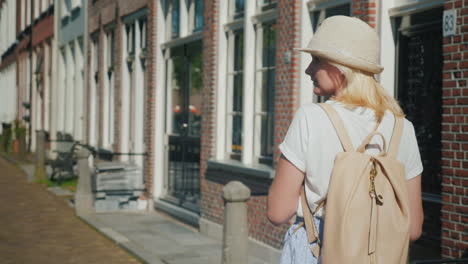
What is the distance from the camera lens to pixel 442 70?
18.2 ft

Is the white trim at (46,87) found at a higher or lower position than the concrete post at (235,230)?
higher

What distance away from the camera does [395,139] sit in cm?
254

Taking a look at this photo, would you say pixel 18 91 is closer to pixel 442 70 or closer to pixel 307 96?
pixel 307 96

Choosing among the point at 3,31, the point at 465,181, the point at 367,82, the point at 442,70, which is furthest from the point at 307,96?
the point at 3,31

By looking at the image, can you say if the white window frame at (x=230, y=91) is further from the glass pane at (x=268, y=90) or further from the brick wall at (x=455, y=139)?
the brick wall at (x=455, y=139)

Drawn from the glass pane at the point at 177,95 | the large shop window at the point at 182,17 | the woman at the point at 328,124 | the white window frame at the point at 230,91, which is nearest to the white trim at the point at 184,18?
the large shop window at the point at 182,17

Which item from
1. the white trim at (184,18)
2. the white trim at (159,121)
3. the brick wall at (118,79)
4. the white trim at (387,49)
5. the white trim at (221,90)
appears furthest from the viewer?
the brick wall at (118,79)

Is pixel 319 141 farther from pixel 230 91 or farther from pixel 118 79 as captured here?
pixel 118 79

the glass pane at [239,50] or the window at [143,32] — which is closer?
the glass pane at [239,50]

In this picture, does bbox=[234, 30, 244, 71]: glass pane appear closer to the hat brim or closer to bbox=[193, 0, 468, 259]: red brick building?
bbox=[193, 0, 468, 259]: red brick building

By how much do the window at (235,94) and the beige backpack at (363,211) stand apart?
674cm

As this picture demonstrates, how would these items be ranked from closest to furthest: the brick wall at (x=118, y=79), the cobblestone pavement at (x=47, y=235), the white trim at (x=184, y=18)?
the cobblestone pavement at (x=47, y=235), the white trim at (x=184, y=18), the brick wall at (x=118, y=79)

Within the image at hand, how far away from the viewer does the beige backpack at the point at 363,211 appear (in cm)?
236

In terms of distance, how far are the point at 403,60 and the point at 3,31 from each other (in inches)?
1498
